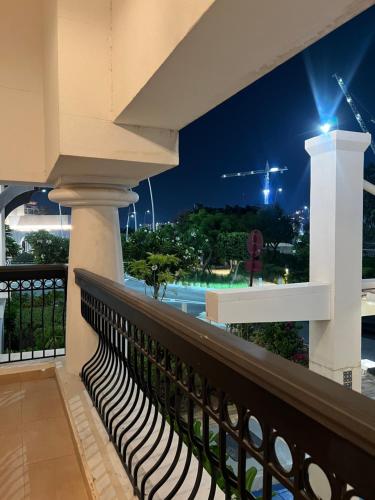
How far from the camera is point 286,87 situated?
42.1 m

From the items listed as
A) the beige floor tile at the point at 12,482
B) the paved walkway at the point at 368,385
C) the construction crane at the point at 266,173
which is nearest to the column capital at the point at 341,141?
the beige floor tile at the point at 12,482

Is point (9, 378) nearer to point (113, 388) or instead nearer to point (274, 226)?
point (113, 388)

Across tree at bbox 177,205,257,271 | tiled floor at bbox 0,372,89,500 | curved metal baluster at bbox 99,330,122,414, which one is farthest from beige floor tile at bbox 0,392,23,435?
tree at bbox 177,205,257,271

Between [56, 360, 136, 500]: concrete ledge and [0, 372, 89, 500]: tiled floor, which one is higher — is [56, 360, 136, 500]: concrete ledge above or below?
above

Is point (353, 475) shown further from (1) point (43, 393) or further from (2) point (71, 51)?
(1) point (43, 393)

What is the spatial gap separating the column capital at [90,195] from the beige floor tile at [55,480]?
1.56m

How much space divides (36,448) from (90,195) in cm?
155

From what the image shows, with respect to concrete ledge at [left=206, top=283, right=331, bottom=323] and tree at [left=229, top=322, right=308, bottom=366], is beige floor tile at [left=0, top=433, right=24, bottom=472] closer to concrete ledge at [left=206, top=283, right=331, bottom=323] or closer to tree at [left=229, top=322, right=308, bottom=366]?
concrete ledge at [left=206, top=283, right=331, bottom=323]

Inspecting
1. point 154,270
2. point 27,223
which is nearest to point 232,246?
point 154,270

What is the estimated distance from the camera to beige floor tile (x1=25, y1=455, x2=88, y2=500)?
1630 mm

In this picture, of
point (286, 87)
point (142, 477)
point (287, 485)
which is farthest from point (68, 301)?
point (286, 87)

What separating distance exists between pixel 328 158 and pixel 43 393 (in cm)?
423

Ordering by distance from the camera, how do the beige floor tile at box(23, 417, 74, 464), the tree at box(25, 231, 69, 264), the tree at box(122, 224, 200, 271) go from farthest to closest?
the tree at box(25, 231, 69, 264), the tree at box(122, 224, 200, 271), the beige floor tile at box(23, 417, 74, 464)

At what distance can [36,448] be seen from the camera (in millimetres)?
1986
